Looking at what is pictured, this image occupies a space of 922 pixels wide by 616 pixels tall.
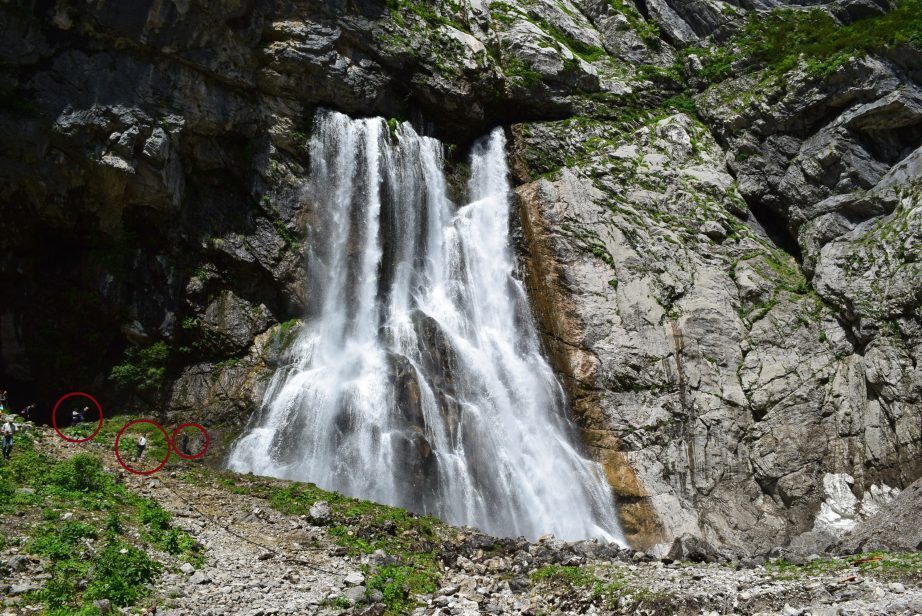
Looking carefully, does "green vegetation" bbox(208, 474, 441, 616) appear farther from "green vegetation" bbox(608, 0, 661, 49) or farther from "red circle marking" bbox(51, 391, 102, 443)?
"green vegetation" bbox(608, 0, 661, 49)

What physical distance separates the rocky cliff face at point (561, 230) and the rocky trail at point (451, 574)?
261 inches

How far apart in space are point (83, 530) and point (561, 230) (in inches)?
770

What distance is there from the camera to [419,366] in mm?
20766

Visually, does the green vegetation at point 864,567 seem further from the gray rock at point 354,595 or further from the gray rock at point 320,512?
the gray rock at point 320,512

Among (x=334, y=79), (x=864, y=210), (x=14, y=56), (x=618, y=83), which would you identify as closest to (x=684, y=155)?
(x=618, y=83)

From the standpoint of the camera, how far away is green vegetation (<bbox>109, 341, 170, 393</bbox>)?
2089 centimetres

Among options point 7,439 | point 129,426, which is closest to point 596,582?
point 7,439

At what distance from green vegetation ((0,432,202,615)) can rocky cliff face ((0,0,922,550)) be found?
Answer: 26.1 feet

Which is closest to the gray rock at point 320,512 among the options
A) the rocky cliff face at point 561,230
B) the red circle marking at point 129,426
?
the red circle marking at point 129,426

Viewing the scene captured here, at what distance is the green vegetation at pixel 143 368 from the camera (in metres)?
20.9

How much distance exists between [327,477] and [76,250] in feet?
39.2

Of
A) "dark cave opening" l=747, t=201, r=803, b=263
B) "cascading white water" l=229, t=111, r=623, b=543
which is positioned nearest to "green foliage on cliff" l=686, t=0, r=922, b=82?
"dark cave opening" l=747, t=201, r=803, b=263

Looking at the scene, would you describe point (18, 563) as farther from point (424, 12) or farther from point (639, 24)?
point (639, 24)

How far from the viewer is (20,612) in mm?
7891
